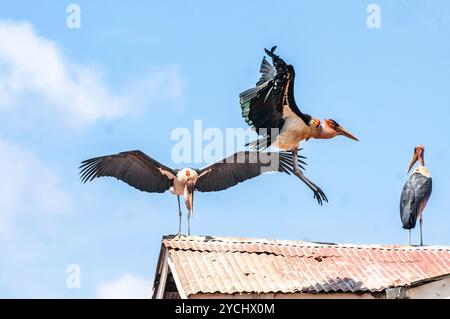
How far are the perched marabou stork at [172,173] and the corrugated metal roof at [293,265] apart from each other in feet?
7.27

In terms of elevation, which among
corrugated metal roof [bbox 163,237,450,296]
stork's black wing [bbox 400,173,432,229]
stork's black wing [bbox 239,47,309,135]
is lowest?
corrugated metal roof [bbox 163,237,450,296]

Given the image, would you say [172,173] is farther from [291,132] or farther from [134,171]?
[291,132]

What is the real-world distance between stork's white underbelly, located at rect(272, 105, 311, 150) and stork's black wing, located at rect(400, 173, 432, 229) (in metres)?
3.15

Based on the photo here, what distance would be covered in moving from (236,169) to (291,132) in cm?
307

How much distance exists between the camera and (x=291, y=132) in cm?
1578

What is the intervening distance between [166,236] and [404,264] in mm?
3628

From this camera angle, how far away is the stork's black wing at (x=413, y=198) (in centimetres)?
1819

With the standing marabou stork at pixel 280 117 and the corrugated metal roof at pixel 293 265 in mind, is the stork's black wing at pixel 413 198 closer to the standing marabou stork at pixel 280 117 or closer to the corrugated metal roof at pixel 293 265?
the corrugated metal roof at pixel 293 265

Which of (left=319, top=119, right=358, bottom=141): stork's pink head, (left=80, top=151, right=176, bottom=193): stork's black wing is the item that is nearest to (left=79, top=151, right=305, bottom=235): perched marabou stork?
(left=80, top=151, right=176, bottom=193): stork's black wing

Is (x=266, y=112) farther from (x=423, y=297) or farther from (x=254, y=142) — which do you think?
(x=423, y=297)

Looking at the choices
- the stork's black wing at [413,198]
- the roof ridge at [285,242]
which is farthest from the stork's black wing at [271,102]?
the stork's black wing at [413,198]

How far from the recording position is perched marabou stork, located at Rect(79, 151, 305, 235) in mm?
18094

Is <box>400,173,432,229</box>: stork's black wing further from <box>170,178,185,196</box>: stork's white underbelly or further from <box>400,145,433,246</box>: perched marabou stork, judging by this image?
<box>170,178,185,196</box>: stork's white underbelly

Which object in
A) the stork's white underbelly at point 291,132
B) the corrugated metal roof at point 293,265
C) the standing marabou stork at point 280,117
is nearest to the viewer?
the corrugated metal roof at point 293,265
